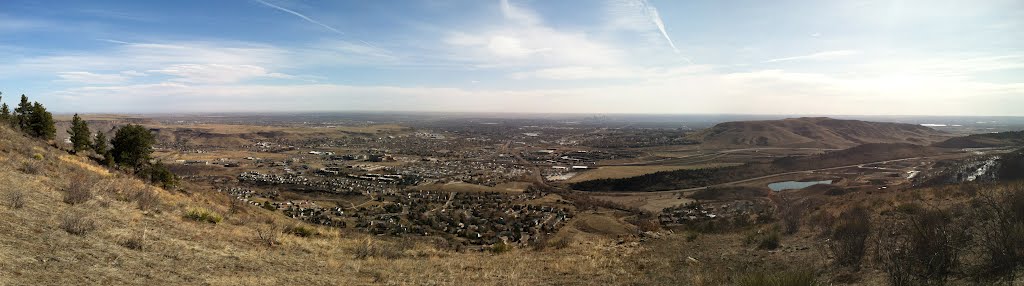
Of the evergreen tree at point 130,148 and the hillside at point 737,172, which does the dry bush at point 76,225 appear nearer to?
the evergreen tree at point 130,148

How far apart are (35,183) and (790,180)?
7368 centimetres

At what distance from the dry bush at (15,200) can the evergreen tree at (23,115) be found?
29.8 m

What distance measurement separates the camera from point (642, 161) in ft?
335

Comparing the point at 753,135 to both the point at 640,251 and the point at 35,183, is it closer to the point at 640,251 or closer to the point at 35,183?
the point at 640,251

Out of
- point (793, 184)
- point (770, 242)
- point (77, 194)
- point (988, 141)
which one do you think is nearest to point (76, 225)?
point (77, 194)

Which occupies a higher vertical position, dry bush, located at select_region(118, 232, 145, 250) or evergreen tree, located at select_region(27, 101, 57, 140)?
evergreen tree, located at select_region(27, 101, 57, 140)

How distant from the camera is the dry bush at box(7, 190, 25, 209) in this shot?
9612 millimetres

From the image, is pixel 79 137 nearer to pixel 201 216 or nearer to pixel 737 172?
pixel 201 216

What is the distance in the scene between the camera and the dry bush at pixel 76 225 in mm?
8820

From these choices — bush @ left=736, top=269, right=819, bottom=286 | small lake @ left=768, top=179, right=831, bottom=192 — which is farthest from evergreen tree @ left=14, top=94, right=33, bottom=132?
small lake @ left=768, top=179, right=831, bottom=192

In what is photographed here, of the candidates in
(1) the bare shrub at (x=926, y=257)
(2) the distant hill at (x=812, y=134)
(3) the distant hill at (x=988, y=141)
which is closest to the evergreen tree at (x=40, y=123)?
(1) the bare shrub at (x=926, y=257)

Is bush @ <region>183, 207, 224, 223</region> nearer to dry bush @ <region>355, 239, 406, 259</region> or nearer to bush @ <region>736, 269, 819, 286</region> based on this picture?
dry bush @ <region>355, 239, 406, 259</region>

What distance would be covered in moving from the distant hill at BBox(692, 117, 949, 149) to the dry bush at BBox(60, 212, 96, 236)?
444ft

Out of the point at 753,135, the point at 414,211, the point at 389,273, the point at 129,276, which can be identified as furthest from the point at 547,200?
the point at 753,135
